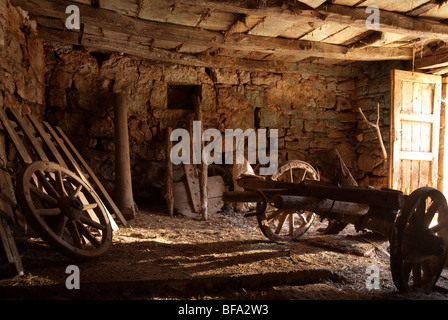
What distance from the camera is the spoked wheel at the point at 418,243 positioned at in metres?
2.38

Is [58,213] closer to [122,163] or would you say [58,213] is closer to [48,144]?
[48,144]

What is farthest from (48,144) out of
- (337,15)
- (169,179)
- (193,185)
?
(337,15)

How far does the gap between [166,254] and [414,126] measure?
4620 millimetres

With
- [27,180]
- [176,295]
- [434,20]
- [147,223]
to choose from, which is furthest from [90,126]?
[434,20]

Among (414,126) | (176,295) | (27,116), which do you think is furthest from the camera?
(414,126)

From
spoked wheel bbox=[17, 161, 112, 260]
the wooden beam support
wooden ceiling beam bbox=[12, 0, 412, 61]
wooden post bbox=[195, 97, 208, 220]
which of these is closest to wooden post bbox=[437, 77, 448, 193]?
the wooden beam support

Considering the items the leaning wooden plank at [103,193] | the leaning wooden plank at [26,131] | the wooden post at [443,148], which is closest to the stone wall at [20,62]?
the leaning wooden plank at [26,131]

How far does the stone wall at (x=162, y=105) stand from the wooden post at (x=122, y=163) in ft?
1.27

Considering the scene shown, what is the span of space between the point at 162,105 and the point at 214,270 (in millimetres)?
3783

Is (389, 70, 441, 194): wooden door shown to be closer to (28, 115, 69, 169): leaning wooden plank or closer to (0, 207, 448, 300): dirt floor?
(0, 207, 448, 300): dirt floor

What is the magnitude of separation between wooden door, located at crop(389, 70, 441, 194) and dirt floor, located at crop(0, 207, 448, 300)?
1888 mm

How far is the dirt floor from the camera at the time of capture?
228 centimetres

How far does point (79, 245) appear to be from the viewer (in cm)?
280
